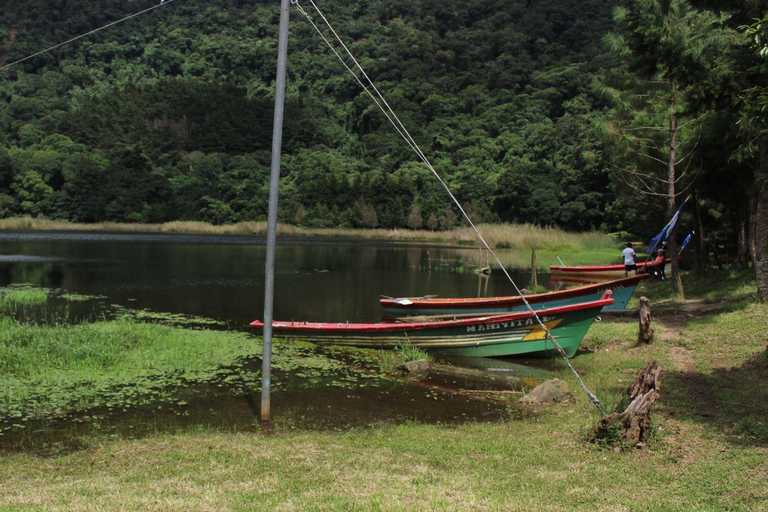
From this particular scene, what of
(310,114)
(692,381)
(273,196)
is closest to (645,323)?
(692,381)

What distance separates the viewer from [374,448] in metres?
7.22

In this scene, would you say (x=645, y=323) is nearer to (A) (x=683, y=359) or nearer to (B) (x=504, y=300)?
(A) (x=683, y=359)

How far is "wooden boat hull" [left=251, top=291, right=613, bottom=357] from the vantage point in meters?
13.1

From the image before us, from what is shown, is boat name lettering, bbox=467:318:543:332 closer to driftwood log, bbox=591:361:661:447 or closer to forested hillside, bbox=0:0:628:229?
driftwood log, bbox=591:361:661:447

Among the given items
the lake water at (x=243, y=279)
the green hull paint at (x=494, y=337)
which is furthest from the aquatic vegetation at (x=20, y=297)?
the green hull paint at (x=494, y=337)

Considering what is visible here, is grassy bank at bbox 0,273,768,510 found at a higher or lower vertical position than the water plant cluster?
higher

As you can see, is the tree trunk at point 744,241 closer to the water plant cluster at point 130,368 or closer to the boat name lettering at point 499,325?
the boat name lettering at point 499,325

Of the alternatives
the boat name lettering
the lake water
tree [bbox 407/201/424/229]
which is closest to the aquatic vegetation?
the lake water

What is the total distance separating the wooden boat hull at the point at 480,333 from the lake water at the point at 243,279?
424 centimetres

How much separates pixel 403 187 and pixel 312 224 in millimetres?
12657

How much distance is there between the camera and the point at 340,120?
5079 inches

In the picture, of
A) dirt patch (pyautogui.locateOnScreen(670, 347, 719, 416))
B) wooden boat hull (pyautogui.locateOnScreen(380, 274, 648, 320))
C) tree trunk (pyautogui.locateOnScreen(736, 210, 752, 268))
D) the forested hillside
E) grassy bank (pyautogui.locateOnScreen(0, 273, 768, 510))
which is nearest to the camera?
grassy bank (pyautogui.locateOnScreen(0, 273, 768, 510))

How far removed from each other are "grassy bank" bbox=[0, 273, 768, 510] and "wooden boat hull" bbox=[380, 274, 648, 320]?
21.8ft

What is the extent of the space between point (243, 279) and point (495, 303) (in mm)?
14726
